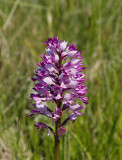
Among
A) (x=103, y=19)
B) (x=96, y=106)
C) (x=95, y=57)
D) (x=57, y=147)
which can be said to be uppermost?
(x=103, y=19)

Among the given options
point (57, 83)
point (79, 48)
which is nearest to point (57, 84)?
point (57, 83)

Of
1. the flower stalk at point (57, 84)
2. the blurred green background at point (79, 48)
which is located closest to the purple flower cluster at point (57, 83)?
the flower stalk at point (57, 84)

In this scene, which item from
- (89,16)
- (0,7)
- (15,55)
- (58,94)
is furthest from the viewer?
(0,7)

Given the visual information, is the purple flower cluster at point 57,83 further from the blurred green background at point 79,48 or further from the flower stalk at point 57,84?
the blurred green background at point 79,48

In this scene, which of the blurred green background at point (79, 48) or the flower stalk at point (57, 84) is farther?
the blurred green background at point (79, 48)

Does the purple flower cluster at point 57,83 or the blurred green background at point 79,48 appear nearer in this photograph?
the purple flower cluster at point 57,83

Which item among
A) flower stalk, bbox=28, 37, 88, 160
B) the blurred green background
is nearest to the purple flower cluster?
flower stalk, bbox=28, 37, 88, 160

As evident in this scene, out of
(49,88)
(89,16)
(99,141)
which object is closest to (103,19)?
(89,16)

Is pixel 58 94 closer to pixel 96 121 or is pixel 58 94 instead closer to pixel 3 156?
pixel 3 156
